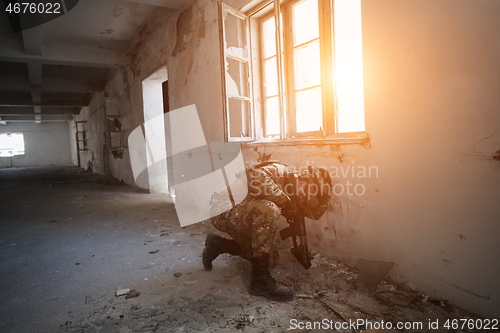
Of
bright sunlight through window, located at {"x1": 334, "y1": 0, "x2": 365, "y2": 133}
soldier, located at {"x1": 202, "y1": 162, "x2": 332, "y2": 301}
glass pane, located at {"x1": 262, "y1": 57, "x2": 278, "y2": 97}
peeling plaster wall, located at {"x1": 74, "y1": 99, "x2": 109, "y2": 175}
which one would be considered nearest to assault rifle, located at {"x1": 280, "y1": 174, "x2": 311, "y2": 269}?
soldier, located at {"x1": 202, "y1": 162, "x2": 332, "y2": 301}

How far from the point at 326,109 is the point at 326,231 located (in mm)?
984

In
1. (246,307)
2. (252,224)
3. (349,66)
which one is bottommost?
(246,307)

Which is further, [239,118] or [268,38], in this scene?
[239,118]

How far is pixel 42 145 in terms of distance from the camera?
18484 millimetres

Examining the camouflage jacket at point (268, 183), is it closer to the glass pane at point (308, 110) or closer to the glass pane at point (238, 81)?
the glass pane at point (308, 110)

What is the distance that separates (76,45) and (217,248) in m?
6.18

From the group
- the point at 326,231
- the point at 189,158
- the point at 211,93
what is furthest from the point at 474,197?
the point at 189,158

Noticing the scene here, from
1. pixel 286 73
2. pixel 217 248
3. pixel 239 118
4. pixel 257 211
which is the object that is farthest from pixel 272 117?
pixel 217 248

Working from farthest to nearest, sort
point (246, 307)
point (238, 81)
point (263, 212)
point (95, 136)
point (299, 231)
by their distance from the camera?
point (95, 136) < point (238, 81) < point (299, 231) < point (263, 212) < point (246, 307)

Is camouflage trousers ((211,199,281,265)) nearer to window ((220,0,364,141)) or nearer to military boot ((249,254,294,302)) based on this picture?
military boot ((249,254,294,302))

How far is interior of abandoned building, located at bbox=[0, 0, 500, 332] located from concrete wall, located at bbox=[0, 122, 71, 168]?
56.5 ft

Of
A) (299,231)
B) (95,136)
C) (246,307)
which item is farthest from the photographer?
(95,136)

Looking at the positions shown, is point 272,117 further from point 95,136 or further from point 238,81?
point 95,136

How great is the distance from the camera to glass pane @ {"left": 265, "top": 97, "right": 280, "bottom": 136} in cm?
305
